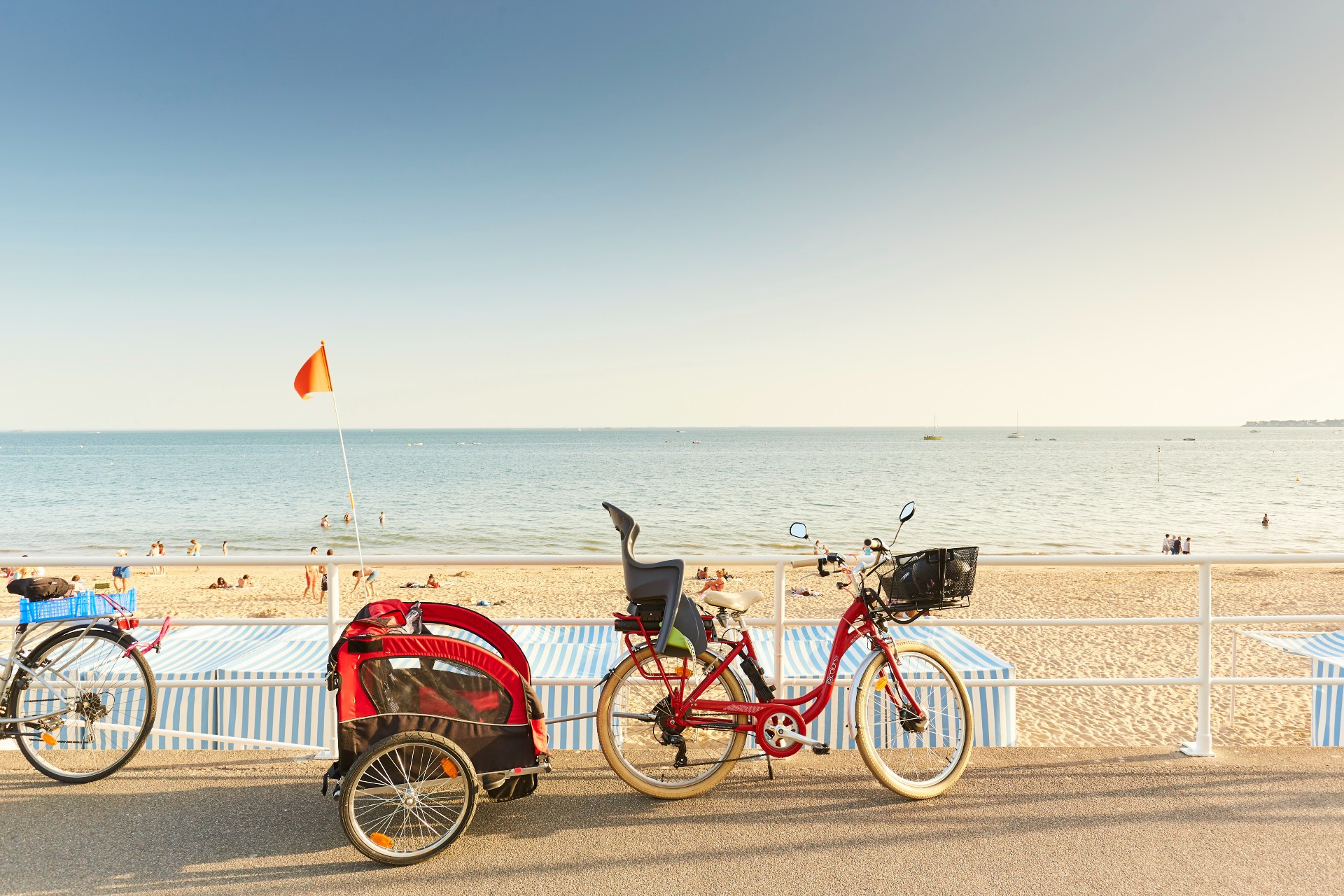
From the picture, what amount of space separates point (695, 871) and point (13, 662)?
325 centimetres

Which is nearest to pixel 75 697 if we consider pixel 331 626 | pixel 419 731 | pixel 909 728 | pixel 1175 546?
pixel 331 626

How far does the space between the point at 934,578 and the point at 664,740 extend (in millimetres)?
1391

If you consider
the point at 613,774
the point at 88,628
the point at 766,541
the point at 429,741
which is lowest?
the point at 766,541

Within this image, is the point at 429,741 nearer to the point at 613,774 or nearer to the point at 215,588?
the point at 613,774

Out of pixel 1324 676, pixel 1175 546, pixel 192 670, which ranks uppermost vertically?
pixel 192 670

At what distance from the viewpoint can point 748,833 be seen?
10.6 feet

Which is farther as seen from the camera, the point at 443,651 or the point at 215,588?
the point at 215,588

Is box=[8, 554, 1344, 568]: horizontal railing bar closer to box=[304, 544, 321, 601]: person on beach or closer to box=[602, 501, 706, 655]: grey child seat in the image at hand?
box=[602, 501, 706, 655]: grey child seat

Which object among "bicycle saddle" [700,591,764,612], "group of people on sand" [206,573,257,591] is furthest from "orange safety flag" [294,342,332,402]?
"group of people on sand" [206,573,257,591]

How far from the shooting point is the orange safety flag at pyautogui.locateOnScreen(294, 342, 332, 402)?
4.79m

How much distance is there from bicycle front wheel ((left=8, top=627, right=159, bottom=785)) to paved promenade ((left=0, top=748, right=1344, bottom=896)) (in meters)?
0.11

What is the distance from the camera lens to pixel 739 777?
375 cm

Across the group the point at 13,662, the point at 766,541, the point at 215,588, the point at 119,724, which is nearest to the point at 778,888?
the point at 119,724

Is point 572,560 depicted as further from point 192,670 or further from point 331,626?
point 192,670
